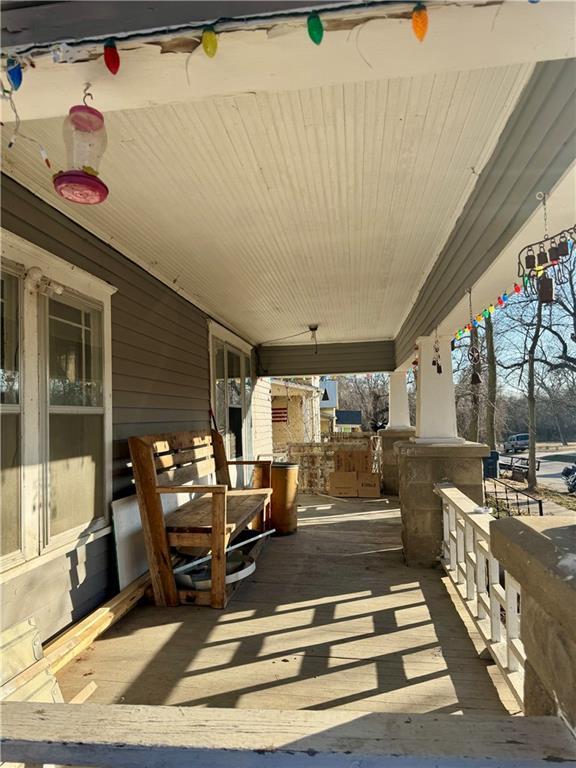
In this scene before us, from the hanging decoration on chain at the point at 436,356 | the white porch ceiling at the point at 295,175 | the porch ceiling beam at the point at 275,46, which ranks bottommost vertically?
the hanging decoration on chain at the point at 436,356

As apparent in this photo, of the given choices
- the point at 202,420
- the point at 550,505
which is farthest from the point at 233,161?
the point at 550,505

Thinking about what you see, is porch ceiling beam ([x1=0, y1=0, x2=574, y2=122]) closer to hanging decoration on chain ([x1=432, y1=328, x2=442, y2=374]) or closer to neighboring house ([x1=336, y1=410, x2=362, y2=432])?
hanging decoration on chain ([x1=432, y1=328, x2=442, y2=374])

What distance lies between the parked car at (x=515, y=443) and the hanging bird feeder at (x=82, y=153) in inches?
1122

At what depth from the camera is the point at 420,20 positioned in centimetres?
110

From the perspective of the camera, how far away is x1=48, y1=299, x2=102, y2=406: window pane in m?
2.79

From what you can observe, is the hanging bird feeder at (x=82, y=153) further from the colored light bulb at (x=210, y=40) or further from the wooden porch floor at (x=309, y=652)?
the wooden porch floor at (x=309, y=652)

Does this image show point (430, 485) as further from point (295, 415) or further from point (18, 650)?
point (295, 415)

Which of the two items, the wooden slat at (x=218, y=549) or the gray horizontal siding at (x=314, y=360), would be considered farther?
the gray horizontal siding at (x=314, y=360)

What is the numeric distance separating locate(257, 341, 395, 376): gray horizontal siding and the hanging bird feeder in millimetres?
7127

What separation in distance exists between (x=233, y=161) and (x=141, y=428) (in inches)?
92.5

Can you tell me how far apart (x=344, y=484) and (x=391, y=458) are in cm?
102

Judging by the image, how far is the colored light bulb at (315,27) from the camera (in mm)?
1096

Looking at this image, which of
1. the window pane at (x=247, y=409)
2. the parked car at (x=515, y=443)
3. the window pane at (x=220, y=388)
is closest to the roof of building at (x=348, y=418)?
the parked car at (x=515, y=443)

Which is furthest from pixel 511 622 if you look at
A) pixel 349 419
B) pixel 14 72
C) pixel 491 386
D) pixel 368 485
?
pixel 349 419
